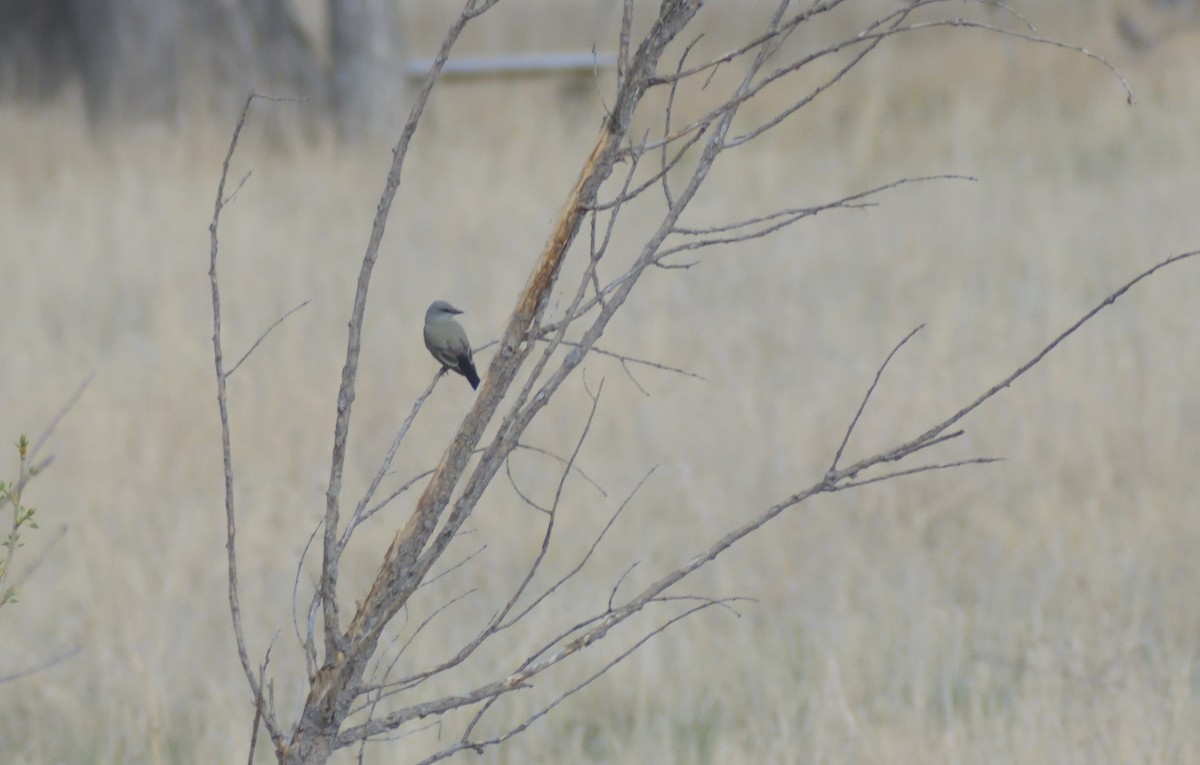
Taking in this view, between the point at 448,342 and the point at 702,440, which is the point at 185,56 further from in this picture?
the point at 448,342

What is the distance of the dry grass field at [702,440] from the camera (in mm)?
3012

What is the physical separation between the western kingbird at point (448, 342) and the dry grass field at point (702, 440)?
1.32m

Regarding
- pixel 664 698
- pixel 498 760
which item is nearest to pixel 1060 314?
pixel 664 698

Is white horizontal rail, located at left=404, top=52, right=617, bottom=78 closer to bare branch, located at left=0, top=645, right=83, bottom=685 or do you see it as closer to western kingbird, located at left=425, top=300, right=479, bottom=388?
bare branch, located at left=0, top=645, right=83, bottom=685

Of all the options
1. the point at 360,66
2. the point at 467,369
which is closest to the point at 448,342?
the point at 467,369

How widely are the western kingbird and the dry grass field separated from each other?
4.33 ft

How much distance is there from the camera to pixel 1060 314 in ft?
18.8

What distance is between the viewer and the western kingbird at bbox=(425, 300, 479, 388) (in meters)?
1.68

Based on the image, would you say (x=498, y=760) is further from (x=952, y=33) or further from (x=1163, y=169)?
(x=952, y=33)

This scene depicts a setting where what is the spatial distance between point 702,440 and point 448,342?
308 centimetres

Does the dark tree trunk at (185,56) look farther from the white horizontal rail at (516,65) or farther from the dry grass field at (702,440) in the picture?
the white horizontal rail at (516,65)

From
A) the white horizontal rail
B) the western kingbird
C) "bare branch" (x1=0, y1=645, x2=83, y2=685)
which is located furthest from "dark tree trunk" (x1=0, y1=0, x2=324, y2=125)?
the western kingbird

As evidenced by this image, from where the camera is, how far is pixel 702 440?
4.71 meters

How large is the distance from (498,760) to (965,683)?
1.10 meters
